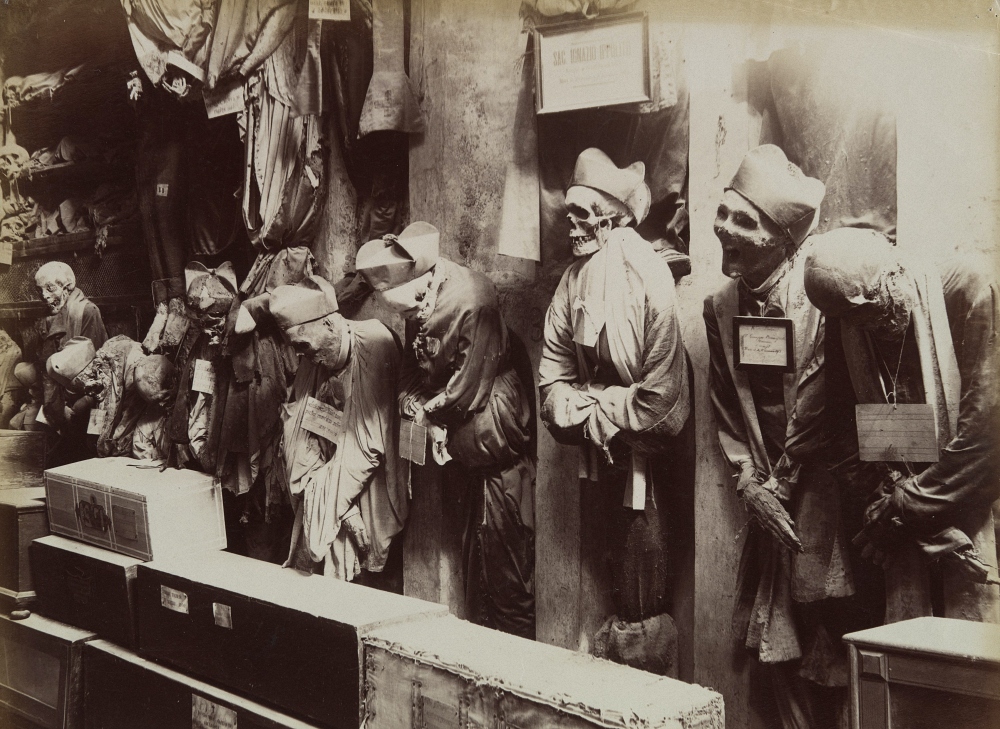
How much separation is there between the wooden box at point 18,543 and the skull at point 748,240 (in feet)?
12.7

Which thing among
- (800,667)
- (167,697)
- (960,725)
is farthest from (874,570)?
(167,697)

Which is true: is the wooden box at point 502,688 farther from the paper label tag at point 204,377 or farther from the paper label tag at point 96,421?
the paper label tag at point 96,421

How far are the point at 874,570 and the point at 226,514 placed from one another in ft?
10.4

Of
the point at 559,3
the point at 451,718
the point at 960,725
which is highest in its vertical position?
the point at 559,3

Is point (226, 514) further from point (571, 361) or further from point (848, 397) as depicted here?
point (848, 397)

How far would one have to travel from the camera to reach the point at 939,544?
231 centimetres

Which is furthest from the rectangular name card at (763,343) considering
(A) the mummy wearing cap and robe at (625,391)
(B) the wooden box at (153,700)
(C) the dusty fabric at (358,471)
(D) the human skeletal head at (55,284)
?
(D) the human skeletal head at (55,284)

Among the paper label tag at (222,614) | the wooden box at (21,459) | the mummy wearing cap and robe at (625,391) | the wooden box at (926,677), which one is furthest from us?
the wooden box at (21,459)

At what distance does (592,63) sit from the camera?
3.05m

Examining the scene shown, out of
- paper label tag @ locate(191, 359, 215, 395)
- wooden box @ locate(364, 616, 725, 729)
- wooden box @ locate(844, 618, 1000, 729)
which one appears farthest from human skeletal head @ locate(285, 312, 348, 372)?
wooden box @ locate(844, 618, 1000, 729)

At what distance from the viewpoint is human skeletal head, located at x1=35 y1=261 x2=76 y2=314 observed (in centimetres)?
558

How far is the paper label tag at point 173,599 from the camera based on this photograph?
12.3ft

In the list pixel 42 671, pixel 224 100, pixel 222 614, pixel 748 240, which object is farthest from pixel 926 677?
pixel 42 671

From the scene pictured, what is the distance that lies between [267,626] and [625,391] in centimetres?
151
